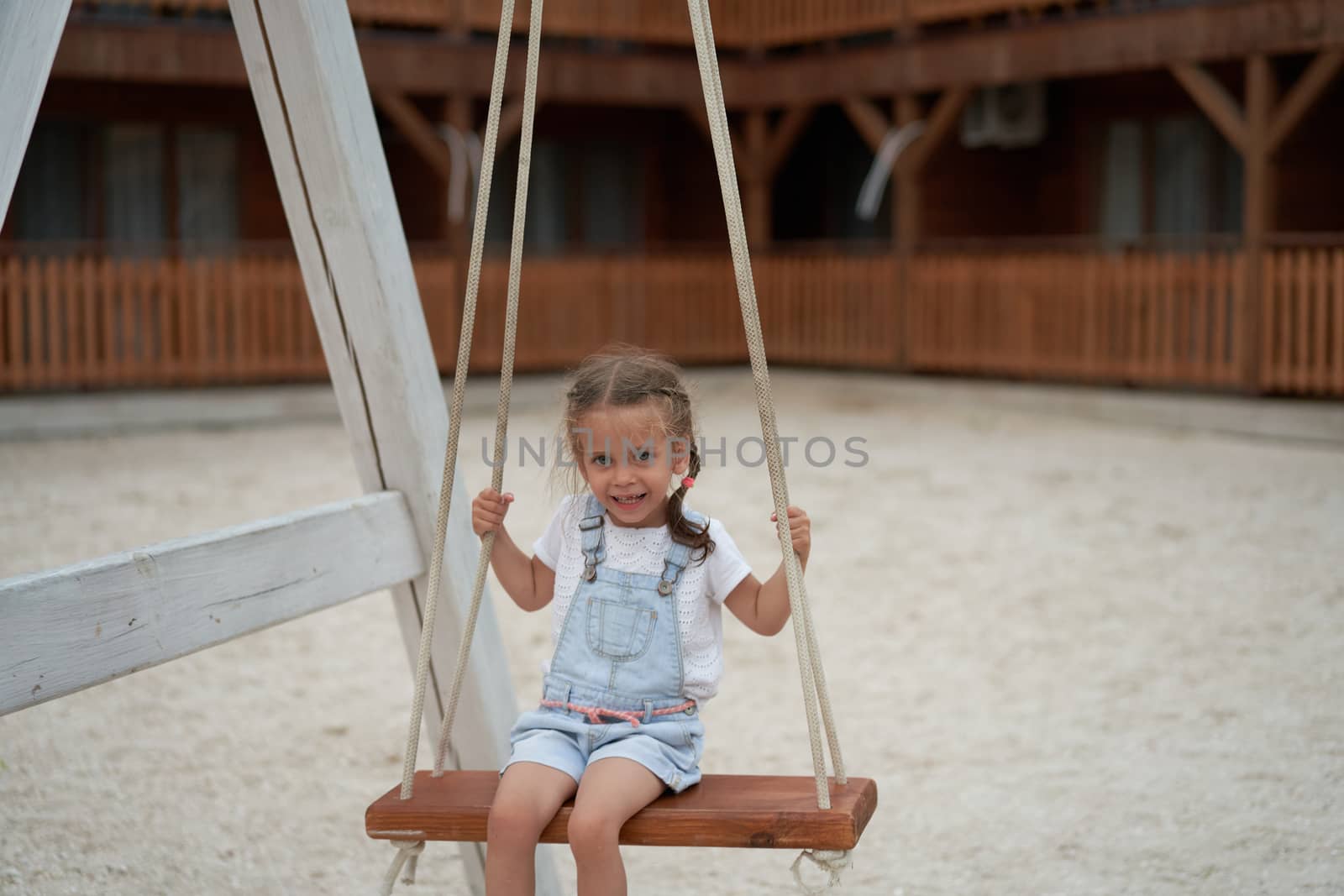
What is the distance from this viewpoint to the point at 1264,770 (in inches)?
196

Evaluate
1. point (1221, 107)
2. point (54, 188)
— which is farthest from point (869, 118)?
point (54, 188)

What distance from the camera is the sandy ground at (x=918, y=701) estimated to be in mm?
4344

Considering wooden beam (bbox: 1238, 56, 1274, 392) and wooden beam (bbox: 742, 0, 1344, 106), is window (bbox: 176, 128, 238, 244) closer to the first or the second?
wooden beam (bbox: 742, 0, 1344, 106)

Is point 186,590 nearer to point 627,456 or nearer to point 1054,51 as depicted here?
point 627,456

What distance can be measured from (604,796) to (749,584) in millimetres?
520

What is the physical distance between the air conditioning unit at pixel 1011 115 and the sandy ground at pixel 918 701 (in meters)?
5.49

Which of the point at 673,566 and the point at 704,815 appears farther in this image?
the point at 673,566

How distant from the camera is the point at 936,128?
14.8 meters

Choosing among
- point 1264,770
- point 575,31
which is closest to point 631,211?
point 575,31

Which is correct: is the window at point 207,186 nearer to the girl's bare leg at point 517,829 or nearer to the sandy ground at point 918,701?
the sandy ground at point 918,701

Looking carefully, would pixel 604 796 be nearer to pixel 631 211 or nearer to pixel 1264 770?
pixel 1264 770

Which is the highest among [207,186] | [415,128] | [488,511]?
[415,128]

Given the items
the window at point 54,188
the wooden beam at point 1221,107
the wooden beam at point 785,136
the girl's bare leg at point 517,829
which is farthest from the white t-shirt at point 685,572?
the wooden beam at point 785,136

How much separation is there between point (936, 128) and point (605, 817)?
12949mm
